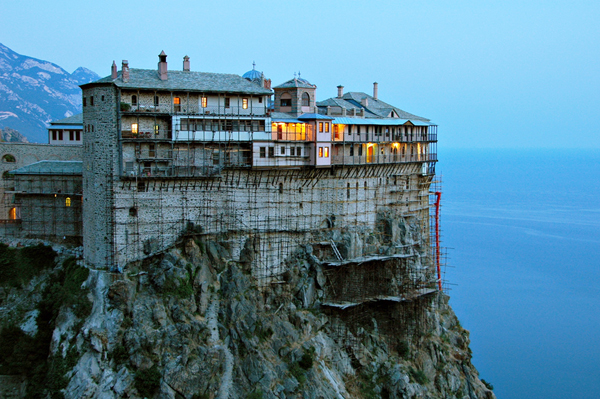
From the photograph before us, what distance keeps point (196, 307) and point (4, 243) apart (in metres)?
16.9

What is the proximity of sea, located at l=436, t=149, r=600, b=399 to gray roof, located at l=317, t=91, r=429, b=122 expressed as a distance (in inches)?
700

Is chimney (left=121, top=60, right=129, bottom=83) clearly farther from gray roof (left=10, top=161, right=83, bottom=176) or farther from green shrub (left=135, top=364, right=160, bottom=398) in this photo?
green shrub (left=135, top=364, right=160, bottom=398)

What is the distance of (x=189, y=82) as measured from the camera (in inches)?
1925

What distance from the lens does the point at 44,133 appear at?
6196 inches

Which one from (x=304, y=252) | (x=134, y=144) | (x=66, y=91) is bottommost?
(x=304, y=252)

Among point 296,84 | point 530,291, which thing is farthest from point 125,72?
point 530,291

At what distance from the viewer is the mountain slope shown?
6093 inches

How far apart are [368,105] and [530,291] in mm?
49400

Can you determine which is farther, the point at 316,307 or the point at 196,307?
the point at 316,307

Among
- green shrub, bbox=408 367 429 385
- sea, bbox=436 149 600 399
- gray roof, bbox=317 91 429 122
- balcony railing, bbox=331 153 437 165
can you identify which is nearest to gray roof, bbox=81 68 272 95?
balcony railing, bbox=331 153 437 165

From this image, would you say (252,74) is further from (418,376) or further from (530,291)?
(530,291)

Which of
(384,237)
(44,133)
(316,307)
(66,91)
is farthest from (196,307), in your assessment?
(66,91)

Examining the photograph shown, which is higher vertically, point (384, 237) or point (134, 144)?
point (134, 144)

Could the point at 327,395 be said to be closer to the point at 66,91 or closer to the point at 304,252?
the point at 304,252
